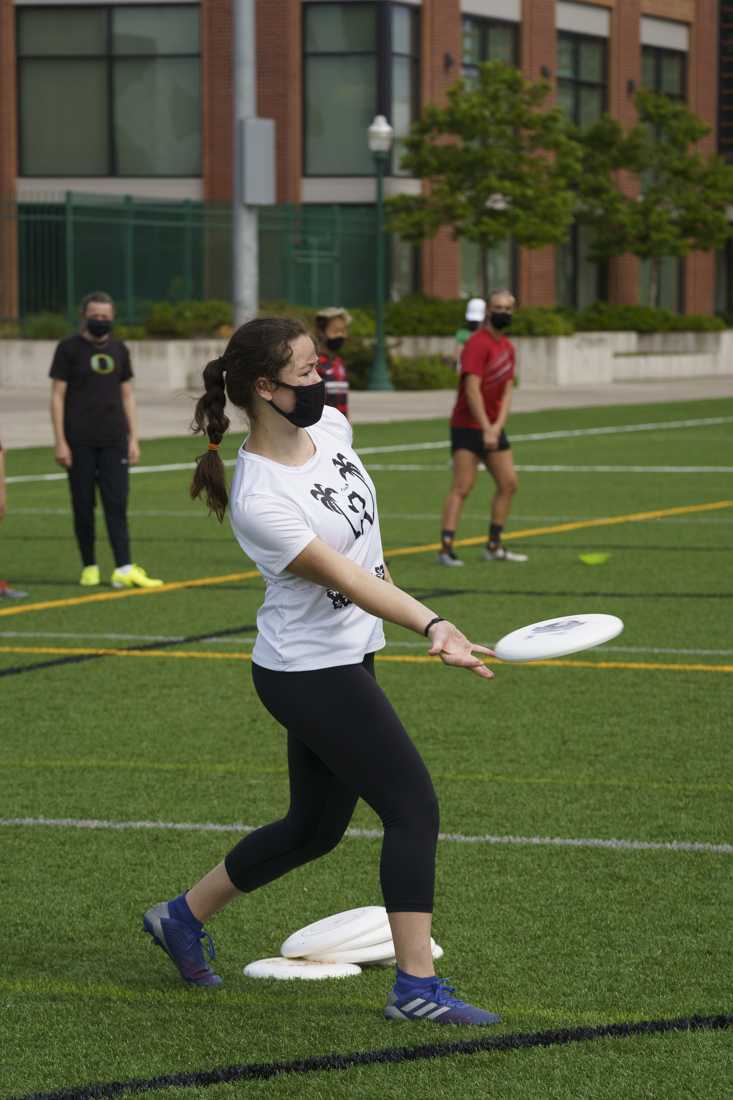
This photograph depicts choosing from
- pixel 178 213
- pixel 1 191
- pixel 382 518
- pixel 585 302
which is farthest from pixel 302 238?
pixel 382 518

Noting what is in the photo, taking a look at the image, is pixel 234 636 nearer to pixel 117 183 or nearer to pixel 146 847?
pixel 146 847

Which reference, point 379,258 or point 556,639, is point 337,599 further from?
point 379,258

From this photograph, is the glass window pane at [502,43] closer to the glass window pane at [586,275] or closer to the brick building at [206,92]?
the brick building at [206,92]

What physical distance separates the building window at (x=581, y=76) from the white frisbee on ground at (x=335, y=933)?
51.1 meters

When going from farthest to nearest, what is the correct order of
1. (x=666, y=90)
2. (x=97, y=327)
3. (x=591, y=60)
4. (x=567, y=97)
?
1. (x=666, y=90)
2. (x=591, y=60)
3. (x=567, y=97)
4. (x=97, y=327)

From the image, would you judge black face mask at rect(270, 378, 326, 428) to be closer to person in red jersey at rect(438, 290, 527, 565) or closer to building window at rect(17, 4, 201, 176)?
person in red jersey at rect(438, 290, 527, 565)

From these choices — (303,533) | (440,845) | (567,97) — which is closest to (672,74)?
(567,97)

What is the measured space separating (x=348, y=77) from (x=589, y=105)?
11541 mm

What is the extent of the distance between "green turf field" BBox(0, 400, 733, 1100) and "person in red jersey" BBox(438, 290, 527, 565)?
401 mm

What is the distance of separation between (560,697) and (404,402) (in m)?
26.9

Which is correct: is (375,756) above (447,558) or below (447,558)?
above

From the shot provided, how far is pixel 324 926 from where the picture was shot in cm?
573

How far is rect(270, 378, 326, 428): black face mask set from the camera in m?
5.14

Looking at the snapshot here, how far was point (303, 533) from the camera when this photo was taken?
498cm
